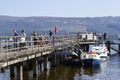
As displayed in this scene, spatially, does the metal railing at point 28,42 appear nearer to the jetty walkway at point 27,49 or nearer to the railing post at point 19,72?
the jetty walkway at point 27,49

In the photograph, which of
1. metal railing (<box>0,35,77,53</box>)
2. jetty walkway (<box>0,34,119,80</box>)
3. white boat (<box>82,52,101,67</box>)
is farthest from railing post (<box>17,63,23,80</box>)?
white boat (<box>82,52,101,67</box>)

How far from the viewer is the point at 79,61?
172 ft

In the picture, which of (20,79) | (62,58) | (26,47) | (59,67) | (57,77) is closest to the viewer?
(20,79)

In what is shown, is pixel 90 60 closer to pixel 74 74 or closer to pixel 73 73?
pixel 73 73

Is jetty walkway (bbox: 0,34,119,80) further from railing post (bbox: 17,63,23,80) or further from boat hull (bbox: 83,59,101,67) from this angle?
boat hull (bbox: 83,59,101,67)

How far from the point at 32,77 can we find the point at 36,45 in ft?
13.1

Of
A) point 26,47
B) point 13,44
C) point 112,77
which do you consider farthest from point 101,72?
point 13,44

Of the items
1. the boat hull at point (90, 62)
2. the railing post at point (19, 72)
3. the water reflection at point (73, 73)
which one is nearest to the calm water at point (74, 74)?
the water reflection at point (73, 73)

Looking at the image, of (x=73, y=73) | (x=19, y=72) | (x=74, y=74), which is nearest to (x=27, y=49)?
(x=19, y=72)

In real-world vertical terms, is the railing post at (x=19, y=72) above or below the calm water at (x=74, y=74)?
above

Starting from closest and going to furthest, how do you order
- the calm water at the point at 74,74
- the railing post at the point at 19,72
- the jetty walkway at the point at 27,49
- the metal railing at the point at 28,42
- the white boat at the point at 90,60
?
the jetty walkway at the point at 27,49 → the metal railing at the point at 28,42 → the railing post at the point at 19,72 → the calm water at the point at 74,74 → the white boat at the point at 90,60

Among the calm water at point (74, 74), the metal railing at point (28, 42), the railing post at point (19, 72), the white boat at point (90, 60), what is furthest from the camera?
the white boat at point (90, 60)

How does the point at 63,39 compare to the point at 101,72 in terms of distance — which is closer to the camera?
the point at 101,72

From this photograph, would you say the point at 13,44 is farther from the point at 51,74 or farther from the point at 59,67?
the point at 59,67
